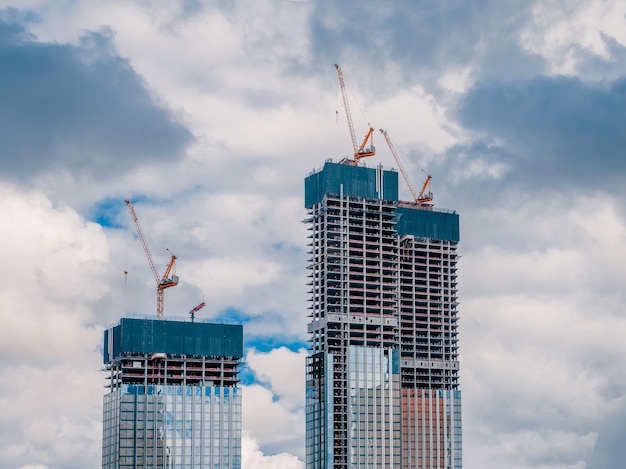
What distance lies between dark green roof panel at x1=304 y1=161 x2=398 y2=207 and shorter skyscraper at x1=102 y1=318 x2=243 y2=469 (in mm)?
22350

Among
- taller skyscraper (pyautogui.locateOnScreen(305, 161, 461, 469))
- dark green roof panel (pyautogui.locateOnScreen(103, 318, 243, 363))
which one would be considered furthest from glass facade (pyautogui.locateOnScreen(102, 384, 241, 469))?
taller skyscraper (pyautogui.locateOnScreen(305, 161, 461, 469))

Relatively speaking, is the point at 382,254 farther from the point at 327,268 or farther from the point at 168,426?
the point at 168,426

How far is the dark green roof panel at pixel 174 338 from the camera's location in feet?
578

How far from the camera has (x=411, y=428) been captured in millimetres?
181250

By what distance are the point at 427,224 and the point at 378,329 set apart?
79.7 feet

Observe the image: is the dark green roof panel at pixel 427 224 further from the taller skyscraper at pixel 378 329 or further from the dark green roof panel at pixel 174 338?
the dark green roof panel at pixel 174 338

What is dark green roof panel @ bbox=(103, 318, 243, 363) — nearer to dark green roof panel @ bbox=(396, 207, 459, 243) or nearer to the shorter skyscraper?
the shorter skyscraper

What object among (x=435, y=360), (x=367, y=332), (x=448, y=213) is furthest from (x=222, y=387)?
(x=448, y=213)

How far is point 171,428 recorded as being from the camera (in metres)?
173

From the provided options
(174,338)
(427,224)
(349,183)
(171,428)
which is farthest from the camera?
(427,224)

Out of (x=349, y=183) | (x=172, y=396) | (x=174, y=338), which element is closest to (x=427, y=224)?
(x=349, y=183)

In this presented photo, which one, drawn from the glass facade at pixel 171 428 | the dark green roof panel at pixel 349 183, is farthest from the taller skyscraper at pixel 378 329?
the glass facade at pixel 171 428

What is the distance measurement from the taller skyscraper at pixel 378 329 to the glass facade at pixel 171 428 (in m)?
11.6

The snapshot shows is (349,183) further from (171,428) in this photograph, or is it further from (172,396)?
(171,428)
